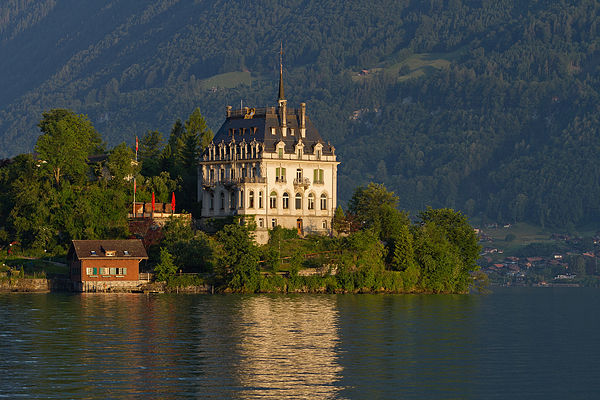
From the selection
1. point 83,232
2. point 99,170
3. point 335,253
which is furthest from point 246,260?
point 99,170

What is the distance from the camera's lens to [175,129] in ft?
654

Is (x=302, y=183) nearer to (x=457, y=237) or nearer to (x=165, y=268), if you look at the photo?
(x=457, y=237)

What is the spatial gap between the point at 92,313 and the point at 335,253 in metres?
47.1

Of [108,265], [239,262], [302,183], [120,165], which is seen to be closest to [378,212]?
[302,183]

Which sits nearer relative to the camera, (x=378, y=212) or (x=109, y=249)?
(x=109, y=249)

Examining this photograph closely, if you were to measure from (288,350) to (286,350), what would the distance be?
139mm

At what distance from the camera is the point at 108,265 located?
14338 centimetres

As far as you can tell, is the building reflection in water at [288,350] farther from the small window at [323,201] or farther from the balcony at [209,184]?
the balcony at [209,184]

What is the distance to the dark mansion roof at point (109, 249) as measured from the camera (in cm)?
14225

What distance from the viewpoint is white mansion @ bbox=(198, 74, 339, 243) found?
540 feet

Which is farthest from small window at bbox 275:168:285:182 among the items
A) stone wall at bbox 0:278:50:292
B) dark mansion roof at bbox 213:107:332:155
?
stone wall at bbox 0:278:50:292

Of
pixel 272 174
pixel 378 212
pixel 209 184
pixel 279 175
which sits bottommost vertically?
pixel 378 212

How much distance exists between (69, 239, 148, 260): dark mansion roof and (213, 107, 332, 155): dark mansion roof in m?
27.8

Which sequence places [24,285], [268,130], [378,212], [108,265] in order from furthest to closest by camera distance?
[268,130] < [378,212] < [24,285] < [108,265]
